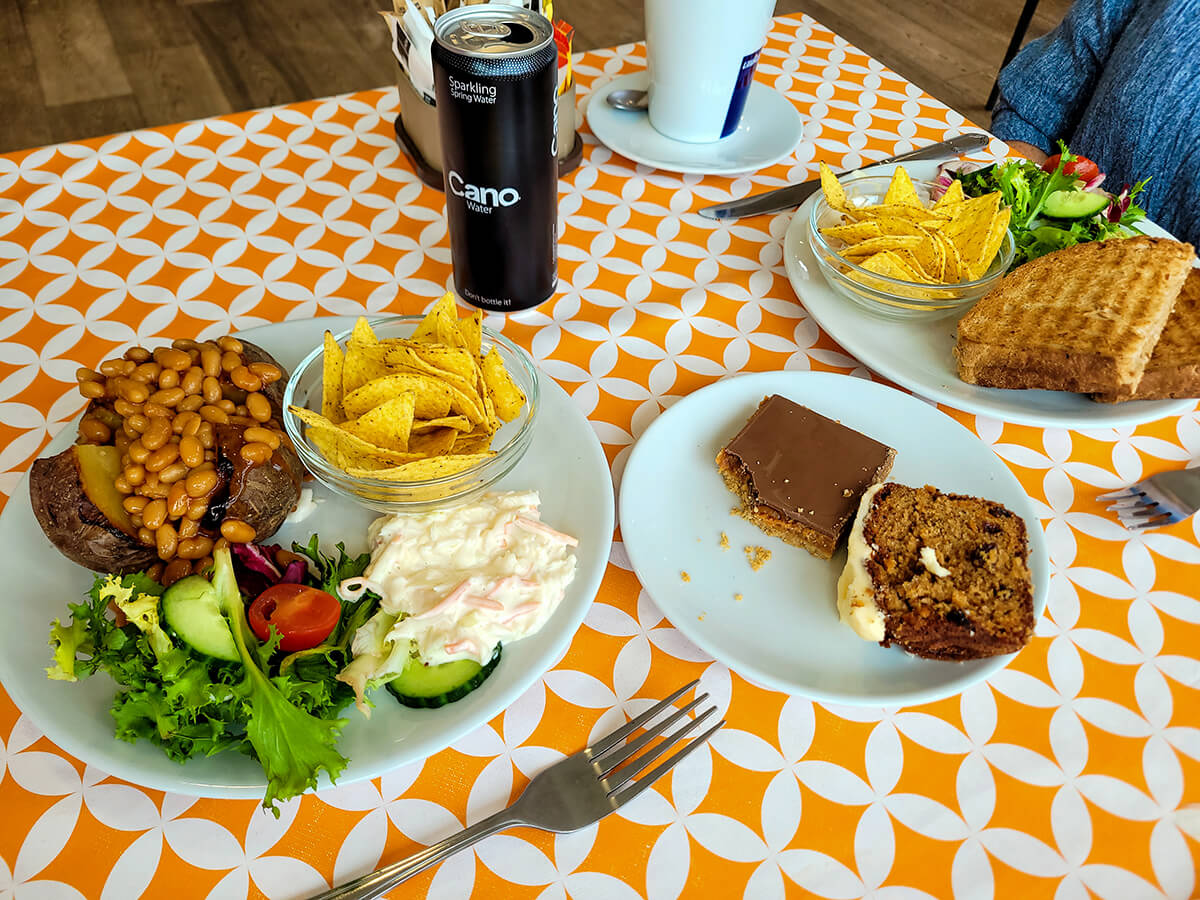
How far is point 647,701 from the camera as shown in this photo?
995mm

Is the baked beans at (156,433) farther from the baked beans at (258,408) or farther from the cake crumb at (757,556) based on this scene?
the cake crumb at (757,556)

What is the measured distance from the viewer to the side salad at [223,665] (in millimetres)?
845

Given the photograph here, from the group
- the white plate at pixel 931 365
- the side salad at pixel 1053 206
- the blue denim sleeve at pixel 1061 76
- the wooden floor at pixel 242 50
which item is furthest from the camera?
the wooden floor at pixel 242 50

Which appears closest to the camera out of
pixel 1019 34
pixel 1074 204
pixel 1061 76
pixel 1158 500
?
pixel 1158 500

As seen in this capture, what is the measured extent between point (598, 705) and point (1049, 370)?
34.1 inches

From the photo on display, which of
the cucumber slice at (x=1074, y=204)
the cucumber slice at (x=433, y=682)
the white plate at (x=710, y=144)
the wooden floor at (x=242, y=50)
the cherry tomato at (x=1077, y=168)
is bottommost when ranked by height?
the wooden floor at (x=242, y=50)

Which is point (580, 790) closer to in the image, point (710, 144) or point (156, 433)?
point (156, 433)

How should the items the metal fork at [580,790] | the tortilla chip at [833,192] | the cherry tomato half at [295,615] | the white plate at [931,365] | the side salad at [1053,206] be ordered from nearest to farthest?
the metal fork at [580,790], the cherry tomato half at [295,615], the white plate at [931,365], the tortilla chip at [833,192], the side salad at [1053,206]

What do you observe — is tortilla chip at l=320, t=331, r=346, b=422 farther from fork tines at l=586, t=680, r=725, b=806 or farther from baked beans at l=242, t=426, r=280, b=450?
fork tines at l=586, t=680, r=725, b=806

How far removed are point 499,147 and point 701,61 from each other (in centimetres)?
70

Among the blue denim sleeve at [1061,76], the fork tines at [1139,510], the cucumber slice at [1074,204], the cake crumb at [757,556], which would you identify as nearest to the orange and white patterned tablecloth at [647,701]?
the fork tines at [1139,510]

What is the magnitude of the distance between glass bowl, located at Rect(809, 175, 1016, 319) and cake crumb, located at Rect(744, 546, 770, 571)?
0.53 meters

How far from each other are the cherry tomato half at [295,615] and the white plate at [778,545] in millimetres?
385

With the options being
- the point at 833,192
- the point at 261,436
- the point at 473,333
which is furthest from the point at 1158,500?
the point at 261,436
